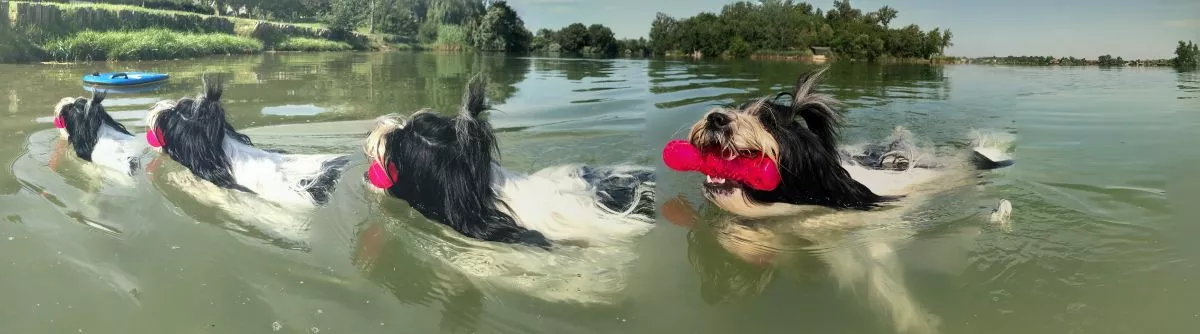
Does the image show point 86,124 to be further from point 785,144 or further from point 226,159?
point 785,144

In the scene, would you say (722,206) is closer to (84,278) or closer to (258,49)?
(84,278)

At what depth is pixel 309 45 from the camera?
12.8m

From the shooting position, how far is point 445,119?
3068 millimetres

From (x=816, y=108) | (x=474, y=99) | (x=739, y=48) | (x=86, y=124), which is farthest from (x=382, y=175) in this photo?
(x=739, y=48)

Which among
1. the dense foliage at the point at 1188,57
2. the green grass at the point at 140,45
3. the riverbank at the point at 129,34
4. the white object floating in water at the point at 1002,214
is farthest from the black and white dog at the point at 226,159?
the dense foliage at the point at 1188,57

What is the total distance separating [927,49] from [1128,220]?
9029mm

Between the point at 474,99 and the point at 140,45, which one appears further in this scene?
the point at 140,45

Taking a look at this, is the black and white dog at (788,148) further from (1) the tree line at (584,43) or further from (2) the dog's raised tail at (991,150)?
(1) the tree line at (584,43)

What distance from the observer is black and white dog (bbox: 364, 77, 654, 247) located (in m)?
3.00

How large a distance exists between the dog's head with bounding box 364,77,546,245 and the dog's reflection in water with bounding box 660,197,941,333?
0.91 metres

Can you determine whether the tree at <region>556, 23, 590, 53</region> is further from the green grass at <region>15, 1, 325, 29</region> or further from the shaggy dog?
the shaggy dog

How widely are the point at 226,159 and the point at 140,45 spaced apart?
32.4 feet

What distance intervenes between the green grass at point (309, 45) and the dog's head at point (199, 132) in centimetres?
832

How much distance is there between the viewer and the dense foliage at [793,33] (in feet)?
37.3
